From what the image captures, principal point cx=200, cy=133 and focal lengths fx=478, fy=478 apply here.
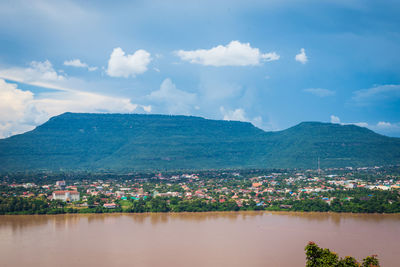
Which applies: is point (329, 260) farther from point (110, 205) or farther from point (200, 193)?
point (200, 193)

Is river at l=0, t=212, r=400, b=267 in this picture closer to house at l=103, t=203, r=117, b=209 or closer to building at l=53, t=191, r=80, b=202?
house at l=103, t=203, r=117, b=209

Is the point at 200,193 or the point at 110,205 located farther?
the point at 200,193

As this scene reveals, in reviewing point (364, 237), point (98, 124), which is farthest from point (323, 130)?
point (364, 237)

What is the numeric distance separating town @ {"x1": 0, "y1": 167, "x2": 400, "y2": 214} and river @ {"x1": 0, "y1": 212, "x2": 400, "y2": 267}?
1576mm

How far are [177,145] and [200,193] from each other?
139 feet

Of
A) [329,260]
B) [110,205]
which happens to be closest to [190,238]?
[329,260]

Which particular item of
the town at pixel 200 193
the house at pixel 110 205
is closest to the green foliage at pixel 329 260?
the town at pixel 200 193

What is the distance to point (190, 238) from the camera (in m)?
23.6

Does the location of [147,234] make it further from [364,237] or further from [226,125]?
[226,125]

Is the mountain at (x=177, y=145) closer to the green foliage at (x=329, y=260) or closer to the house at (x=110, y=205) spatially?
the house at (x=110, y=205)

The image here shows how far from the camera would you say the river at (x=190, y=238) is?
19.8 meters

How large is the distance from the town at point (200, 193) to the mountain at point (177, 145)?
15.9 m

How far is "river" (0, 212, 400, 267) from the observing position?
1981 centimetres

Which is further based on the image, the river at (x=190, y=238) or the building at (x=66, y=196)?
the building at (x=66, y=196)
